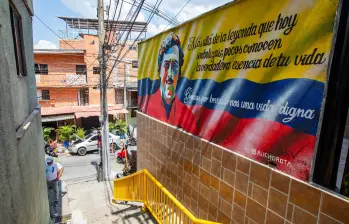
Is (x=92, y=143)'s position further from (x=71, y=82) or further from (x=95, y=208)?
(x=95, y=208)

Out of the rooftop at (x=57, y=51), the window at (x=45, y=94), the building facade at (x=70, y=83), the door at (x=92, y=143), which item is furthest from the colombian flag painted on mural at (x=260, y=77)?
the window at (x=45, y=94)

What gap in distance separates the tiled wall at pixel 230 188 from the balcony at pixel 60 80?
18010 millimetres

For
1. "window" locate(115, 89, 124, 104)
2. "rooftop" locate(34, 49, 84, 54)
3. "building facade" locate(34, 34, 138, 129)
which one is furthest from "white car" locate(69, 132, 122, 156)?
"rooftop" locate(34, 49, 84, 54)

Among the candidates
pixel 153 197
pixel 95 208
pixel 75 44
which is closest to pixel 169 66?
pixel 153 197

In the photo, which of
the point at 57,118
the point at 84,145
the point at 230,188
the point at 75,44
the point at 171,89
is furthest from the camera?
the point at 75,44

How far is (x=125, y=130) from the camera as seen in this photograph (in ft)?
66.3

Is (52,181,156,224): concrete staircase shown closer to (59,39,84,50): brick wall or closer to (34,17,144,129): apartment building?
(34,17,144,129): apartment building

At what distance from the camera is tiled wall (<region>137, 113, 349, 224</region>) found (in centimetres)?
187

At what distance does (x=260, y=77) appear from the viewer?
2.33 meters

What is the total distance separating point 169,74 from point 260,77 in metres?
2.23

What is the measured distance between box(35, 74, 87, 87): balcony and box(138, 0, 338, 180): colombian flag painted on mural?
61.6 ft

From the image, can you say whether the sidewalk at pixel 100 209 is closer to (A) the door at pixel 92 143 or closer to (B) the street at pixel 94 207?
(B) the street at pixel 94 207

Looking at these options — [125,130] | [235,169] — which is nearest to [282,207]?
[235,169]

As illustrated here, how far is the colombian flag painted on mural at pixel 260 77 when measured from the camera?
187 cm
